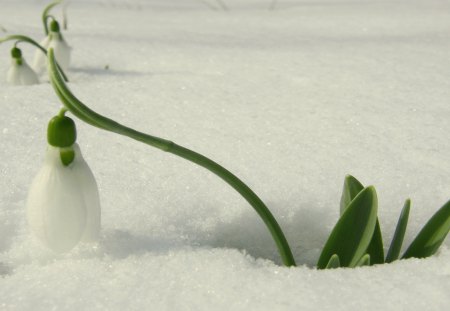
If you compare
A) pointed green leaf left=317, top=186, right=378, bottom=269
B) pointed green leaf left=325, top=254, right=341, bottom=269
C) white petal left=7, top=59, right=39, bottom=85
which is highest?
pointed green leaf left=317, top=186, right=378, bottom=269

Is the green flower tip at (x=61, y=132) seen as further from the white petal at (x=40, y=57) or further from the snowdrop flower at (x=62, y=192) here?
the white petal at (x=40, y=57)

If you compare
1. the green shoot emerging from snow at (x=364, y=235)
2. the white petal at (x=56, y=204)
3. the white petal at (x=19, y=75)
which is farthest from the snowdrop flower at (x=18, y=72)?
the green shoot emerging from snow at (x=364, y=235)

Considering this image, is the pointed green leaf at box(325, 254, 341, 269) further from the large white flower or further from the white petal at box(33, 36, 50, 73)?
the white petal at box(33, 36, 50, 73)

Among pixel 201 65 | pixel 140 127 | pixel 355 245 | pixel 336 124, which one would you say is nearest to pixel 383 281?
pixel 355 245

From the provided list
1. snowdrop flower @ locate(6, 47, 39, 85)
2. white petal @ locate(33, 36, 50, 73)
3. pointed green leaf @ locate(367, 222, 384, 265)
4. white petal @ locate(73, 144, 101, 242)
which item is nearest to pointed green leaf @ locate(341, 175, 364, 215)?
pointed green leaf @ locate(367, 222, 384, 265)

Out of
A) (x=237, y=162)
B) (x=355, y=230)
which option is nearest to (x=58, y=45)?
(x=237, y=162)

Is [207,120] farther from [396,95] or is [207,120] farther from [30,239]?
[30,239]
